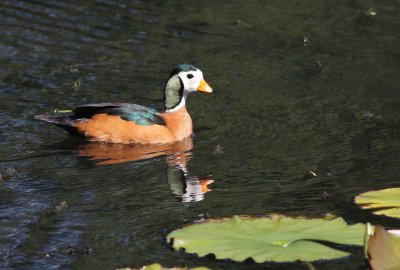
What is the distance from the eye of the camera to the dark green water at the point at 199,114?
784 centimetres

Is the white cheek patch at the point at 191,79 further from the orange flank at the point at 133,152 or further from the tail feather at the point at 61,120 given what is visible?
the tail feather at the point at 61,120

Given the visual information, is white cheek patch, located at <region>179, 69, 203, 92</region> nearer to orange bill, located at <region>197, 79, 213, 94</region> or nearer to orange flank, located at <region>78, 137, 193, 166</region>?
orange bill, located at <region>197, 79, 213, 94</region>

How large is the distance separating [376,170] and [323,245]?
2918 millimetres

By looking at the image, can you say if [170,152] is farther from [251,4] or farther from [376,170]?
[251,4]

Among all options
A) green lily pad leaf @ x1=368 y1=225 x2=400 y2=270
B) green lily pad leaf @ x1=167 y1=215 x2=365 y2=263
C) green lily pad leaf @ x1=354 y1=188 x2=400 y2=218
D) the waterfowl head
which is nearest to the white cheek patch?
the waterfowl head

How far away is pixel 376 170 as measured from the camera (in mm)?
9273

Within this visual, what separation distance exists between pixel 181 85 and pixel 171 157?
1.51 m

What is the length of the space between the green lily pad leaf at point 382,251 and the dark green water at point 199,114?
1.06 meters

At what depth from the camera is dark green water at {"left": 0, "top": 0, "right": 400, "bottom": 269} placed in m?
7.84

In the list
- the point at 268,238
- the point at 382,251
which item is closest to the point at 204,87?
the point at 268,238

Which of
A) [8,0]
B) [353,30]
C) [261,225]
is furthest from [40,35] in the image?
[261,225]

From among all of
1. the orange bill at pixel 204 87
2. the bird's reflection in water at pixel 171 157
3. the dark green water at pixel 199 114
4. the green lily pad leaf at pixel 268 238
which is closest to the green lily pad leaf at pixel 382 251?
the green lily pad leaf at pixel 268 238

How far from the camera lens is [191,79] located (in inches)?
458

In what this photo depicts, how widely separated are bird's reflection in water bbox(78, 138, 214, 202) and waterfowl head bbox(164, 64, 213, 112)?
0.79 meters
